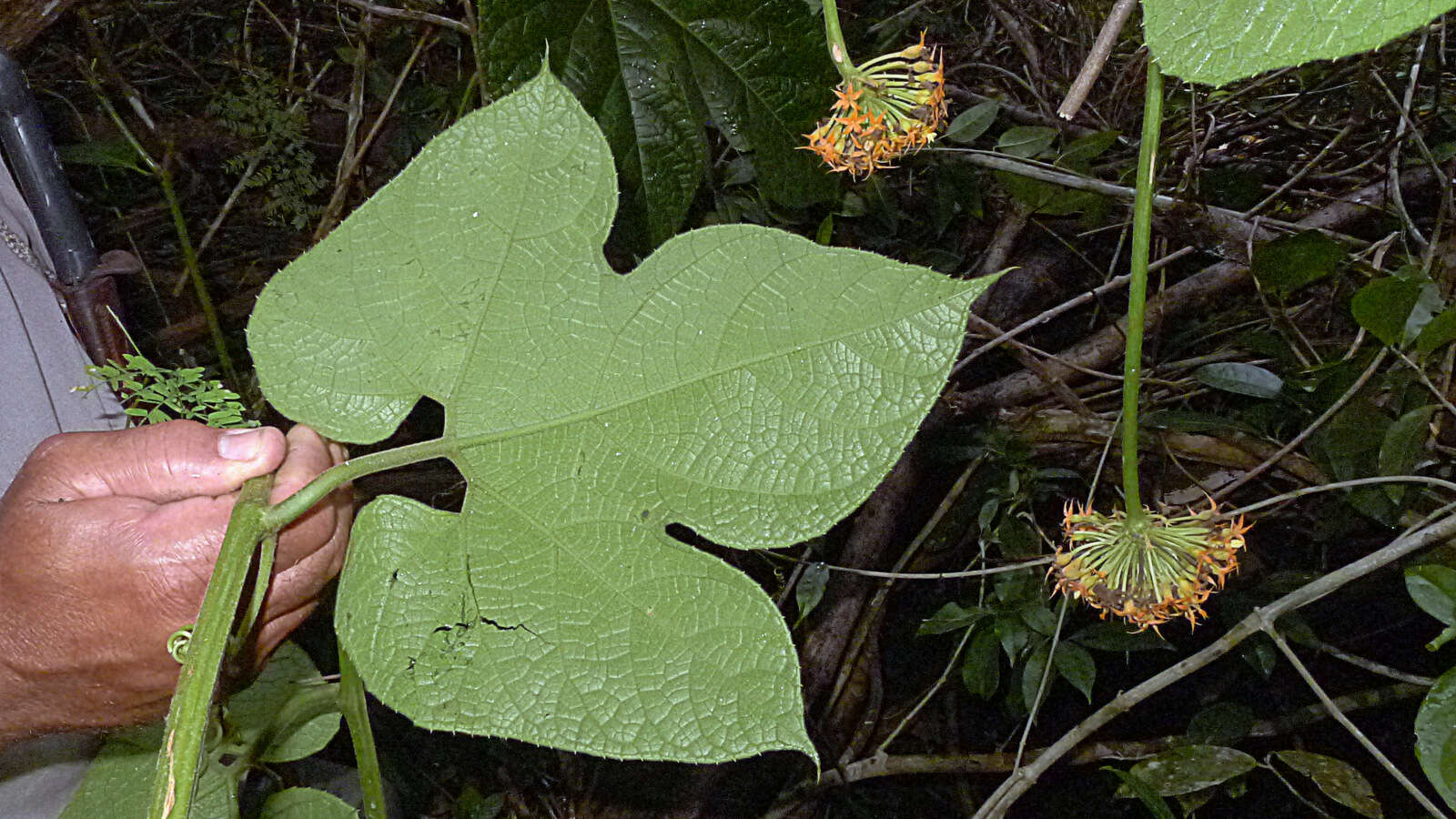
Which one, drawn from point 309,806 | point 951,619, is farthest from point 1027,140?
point 309,806

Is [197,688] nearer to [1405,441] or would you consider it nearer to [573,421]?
[573,421]

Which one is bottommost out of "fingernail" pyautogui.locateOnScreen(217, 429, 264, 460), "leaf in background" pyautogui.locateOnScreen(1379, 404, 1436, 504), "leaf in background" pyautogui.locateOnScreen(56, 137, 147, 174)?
"leaf in background" pyautogui.locateOnScreen(1379, 404, 1436, 504)

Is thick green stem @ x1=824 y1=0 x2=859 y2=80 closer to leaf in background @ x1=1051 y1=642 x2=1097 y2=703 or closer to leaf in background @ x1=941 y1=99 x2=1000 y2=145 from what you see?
leaf in background @ x1=941 y1=99 x2=1000 y2=145

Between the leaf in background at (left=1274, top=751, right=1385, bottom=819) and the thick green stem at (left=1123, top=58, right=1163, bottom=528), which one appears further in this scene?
the leaf in background at (left=1274, top=751, right=1385, bottom=819)

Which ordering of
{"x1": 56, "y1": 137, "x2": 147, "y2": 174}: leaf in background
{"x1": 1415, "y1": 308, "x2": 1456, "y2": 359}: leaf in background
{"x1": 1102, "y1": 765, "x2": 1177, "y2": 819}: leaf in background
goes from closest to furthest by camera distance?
{"x1": 1415, "y1": 308, "x2": 1456, "y2": 359}: leaf in background, {"x1": 1102, "y1": 765, "x2": 1177, "y2": 819}: leaf in background, {"x1": 56, "y1": 137, "x2": 147, "y2": 174}: leaf in background

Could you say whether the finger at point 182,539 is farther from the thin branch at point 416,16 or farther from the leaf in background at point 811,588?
the leaf in background at point 811,588

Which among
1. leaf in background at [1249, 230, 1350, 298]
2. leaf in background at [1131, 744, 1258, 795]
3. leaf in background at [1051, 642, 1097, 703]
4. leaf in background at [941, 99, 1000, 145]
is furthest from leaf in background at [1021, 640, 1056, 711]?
leaf in background at [941, 99, 1000, 145]

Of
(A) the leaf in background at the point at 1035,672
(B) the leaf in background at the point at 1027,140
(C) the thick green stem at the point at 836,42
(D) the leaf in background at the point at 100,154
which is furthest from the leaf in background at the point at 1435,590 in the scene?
(D) the leaf in background at the point at 100,154
